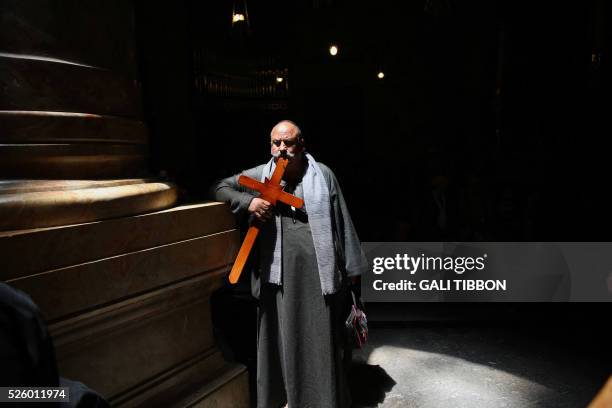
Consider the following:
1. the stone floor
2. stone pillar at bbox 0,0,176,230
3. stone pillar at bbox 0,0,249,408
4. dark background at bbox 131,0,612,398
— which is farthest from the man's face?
dark background at bbox 131,0,612,398

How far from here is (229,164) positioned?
288 inches

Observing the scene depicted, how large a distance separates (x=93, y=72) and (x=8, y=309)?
4.75ft

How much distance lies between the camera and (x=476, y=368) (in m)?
3.68

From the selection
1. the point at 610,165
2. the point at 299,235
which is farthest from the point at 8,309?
the point at 610,165

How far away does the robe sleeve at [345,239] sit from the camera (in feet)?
9.53

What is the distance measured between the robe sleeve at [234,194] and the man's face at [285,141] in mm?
329

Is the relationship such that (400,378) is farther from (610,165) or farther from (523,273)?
(610,165)

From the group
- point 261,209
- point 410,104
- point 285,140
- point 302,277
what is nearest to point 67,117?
point 261,209

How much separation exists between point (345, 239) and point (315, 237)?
0.29 metres

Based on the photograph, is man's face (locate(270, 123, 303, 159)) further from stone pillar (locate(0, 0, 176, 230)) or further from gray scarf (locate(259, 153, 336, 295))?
stone pillar (locate(0, 0, 176, 230))

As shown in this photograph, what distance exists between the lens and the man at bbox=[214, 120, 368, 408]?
278cm

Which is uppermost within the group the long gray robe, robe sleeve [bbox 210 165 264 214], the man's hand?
robe sleeve [bbox 210 165 264 214]

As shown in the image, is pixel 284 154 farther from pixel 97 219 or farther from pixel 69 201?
pixel 69 201

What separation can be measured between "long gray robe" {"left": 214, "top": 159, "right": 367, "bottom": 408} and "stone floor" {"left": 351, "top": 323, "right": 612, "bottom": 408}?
22.5 inches
